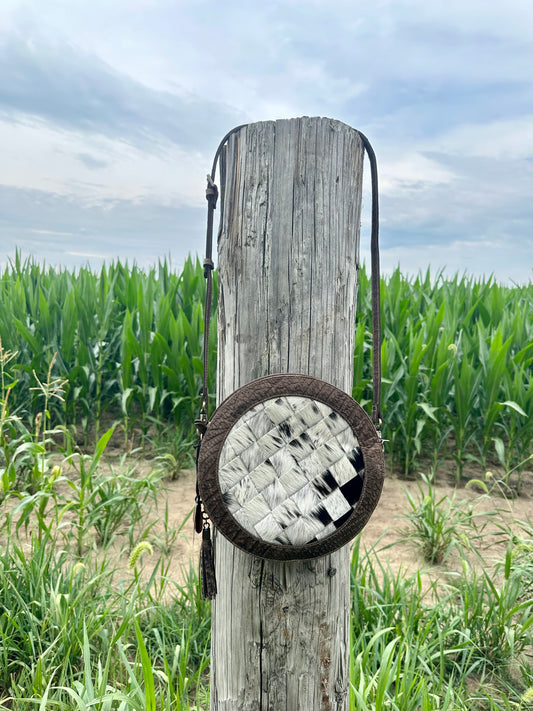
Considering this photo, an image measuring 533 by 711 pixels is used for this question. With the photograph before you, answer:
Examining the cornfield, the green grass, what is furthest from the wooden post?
the cornfield

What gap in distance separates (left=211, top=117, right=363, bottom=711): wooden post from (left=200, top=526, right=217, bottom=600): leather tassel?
0.04m

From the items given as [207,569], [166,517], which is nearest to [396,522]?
[166,517]

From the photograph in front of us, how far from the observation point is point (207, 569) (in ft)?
5.10

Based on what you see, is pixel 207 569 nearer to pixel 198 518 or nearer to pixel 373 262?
pixel 198 518

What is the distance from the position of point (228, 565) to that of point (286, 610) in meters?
0.20

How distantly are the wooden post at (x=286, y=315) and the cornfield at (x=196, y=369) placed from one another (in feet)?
8.26

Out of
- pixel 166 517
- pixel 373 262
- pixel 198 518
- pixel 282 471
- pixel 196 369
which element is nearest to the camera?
pixel 282 471

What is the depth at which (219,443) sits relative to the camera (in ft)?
4.67

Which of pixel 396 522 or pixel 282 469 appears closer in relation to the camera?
pixel 282 469

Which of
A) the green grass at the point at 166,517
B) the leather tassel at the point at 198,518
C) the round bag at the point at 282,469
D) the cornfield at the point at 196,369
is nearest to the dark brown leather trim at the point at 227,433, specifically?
the round bag at the point at 282,469

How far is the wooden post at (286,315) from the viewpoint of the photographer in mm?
1467

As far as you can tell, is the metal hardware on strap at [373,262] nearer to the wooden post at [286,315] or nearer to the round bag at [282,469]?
the wooden post at [286,315]

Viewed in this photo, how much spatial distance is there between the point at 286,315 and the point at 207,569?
75 centimetres

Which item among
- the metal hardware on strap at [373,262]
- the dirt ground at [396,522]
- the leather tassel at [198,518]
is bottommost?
the dirt ground at [396,522]
